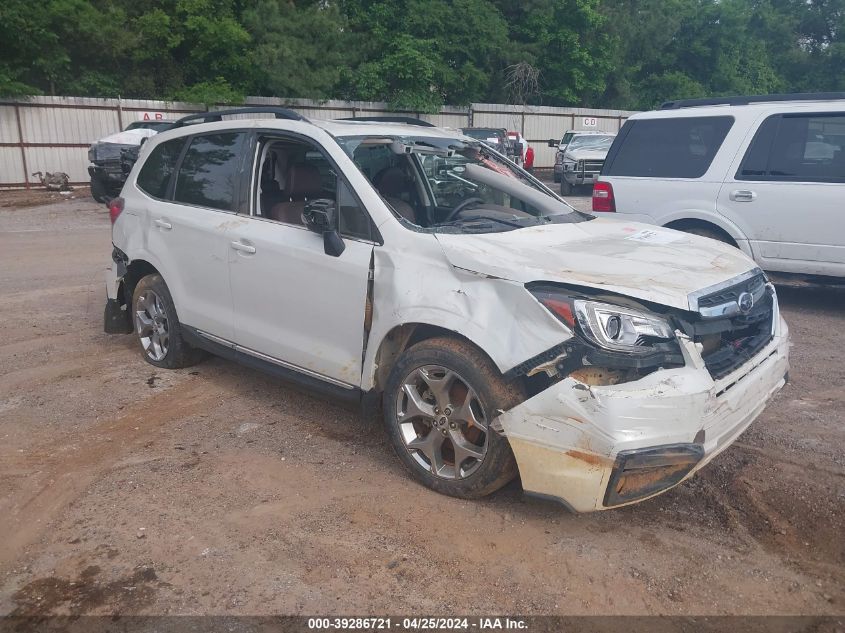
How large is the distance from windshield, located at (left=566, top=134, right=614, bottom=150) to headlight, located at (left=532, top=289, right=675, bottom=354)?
19.7 meters

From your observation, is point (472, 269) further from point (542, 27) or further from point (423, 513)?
point (542, 27)

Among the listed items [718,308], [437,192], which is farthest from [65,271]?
[718,308]

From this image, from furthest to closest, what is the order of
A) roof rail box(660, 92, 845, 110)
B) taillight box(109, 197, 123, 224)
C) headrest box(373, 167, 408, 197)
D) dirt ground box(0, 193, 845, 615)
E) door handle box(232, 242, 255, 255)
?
roof rail box(660, 92, 845, 110) → taillight box(109, 197, 123, 224) → door handle box(232, 242, 255, 255) → headrest box(373, 167, 408, 197) → dirt ground box(0, 193, 845, 615)

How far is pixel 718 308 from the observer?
11.5ft

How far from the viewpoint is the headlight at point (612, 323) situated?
325 cm

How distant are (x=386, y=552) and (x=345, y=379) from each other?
1138mm

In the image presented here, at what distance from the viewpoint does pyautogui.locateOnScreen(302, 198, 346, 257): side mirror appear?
4098mm

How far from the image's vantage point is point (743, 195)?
7230 mm

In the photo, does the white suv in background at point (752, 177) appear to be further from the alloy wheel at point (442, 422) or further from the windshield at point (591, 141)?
the windshield at point (591, 141)

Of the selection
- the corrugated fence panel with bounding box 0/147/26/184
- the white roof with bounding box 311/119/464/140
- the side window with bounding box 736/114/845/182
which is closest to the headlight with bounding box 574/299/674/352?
the white roof with bounding box 311/119/464/140

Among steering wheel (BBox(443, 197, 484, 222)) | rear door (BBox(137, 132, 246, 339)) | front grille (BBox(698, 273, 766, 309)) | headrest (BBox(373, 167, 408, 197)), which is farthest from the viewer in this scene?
rear door (BBox(137, 132, 246, 339))

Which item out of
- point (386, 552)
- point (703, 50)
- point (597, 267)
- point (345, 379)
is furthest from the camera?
point (703, 50)

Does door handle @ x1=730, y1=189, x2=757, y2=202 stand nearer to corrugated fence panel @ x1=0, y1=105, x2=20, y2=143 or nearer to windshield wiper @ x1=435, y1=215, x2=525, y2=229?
windshield wiper @ x1=435, y1=215, x2=525, y2=229

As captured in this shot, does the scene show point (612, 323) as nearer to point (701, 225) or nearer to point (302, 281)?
point (302, 281)
